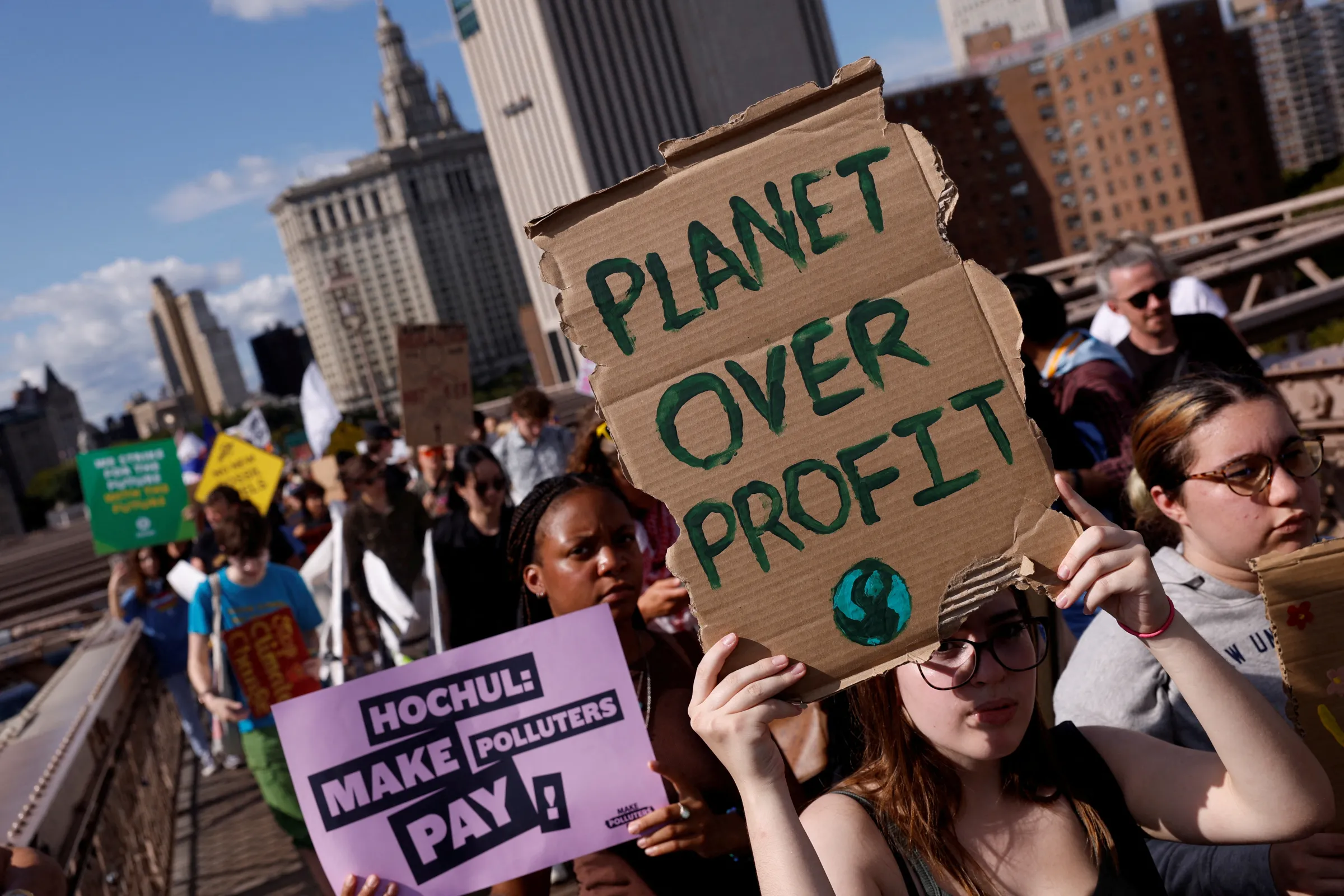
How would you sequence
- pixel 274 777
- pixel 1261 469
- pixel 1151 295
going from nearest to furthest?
pixel 1261 469
pixel 1151 295
pixel 274 777

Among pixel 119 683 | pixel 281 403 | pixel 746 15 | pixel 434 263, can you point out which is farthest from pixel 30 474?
pixel 119 683

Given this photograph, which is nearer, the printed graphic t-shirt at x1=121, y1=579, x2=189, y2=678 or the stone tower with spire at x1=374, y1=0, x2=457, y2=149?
the printed graphic t-shirt at x1=121, y1=579, x2=189, y2=678

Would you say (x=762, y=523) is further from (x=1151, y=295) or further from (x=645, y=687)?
(x=1151, y=295)

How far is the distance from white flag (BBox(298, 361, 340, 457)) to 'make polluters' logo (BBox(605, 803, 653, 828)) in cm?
923

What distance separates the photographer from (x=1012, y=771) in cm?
197

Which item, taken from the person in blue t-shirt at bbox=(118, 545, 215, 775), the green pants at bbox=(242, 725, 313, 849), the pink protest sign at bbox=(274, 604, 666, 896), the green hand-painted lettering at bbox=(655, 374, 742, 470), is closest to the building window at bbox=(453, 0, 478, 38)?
the person in blue t-shirt at bbox=(118, 545, 215, 775)

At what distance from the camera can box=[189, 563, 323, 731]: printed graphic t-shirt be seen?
495cm

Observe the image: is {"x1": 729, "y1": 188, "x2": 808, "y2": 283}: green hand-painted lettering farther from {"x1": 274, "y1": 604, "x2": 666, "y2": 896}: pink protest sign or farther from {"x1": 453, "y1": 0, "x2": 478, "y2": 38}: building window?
{"x1": 453, "y1": 0, "x2": 478, "y2": 38}: building window

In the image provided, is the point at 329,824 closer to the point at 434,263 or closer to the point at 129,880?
the point at 129,880

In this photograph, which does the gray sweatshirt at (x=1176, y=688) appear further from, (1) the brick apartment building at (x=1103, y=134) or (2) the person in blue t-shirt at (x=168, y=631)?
(1) the brick apartment building at (x=1103, y=134)

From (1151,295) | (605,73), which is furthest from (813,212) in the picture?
(605,73)

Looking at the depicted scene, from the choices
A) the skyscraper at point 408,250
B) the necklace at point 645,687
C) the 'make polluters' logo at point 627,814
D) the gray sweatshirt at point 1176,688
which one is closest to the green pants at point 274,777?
the necklace at point 645,687

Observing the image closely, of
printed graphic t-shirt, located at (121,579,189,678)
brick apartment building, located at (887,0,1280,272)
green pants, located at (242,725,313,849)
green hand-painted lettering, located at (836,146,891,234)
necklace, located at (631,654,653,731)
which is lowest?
green pants, located at (242,725,313,849)

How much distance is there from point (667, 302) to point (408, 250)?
477 ft
